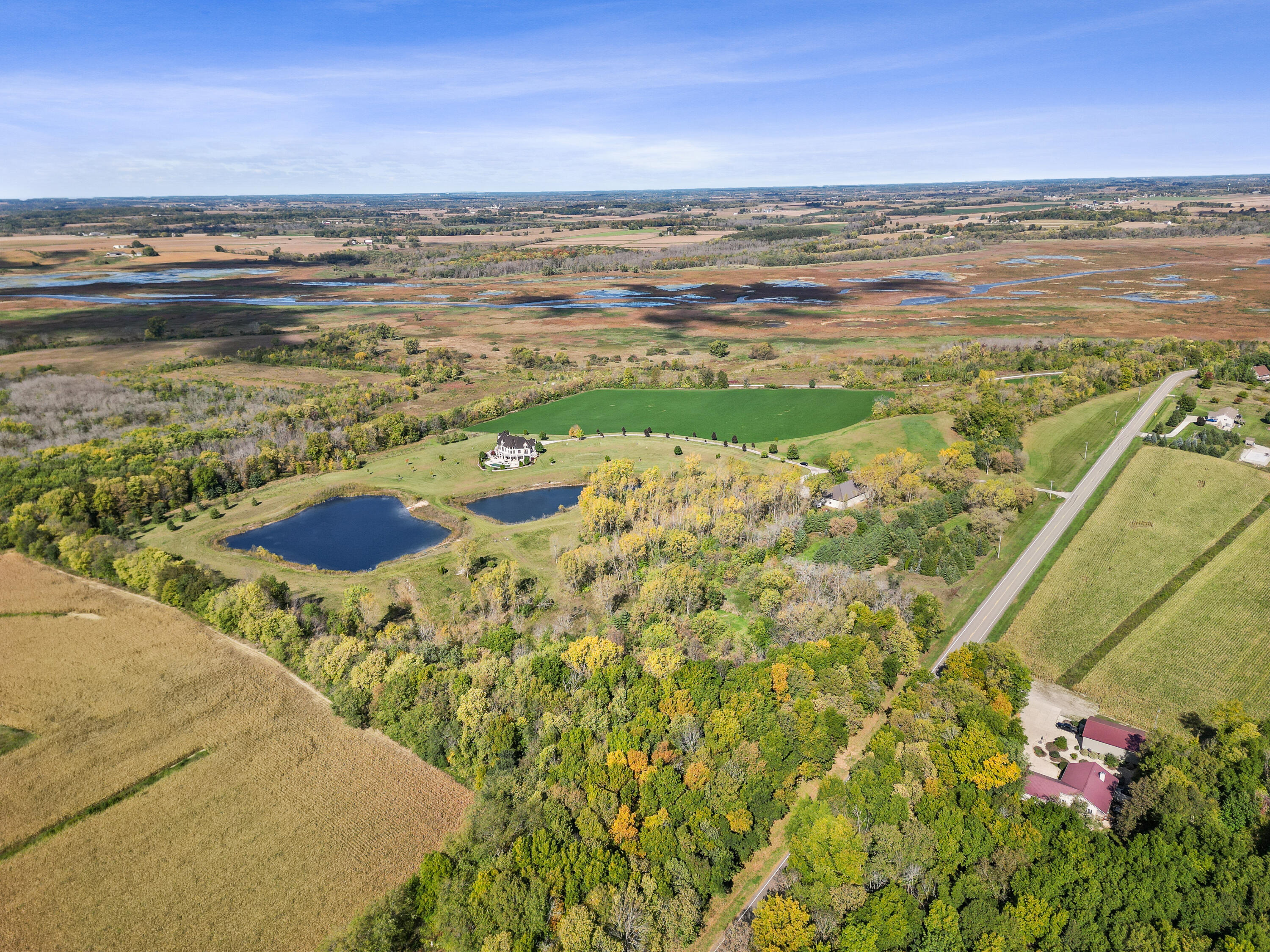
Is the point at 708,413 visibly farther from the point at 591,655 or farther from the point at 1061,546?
the point at 591,655

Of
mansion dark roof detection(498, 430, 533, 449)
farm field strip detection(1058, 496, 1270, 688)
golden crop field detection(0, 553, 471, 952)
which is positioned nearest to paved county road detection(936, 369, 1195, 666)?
farm field strip detection(1058, 496, 1270, 688)

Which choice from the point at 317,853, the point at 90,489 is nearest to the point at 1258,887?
the point at 317,853

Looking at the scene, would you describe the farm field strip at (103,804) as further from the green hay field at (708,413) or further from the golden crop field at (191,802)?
the green hay field at (708,413)

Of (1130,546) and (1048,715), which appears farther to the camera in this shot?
(1130,546)

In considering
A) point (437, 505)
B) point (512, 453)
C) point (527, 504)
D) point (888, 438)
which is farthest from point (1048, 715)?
point (512, 453)

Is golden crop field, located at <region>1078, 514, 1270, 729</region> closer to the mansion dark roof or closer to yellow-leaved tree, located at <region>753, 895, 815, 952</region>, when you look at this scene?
yellow-leaved tree, located at <region>753, 895, 815, 952</region>

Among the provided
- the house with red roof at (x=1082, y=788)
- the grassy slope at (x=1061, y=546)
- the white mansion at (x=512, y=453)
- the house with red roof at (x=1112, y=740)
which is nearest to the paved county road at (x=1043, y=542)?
the grassy slope at (x=1061, y=546)

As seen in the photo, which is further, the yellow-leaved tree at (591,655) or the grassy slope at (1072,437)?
the grassy slope at (1072,437)
